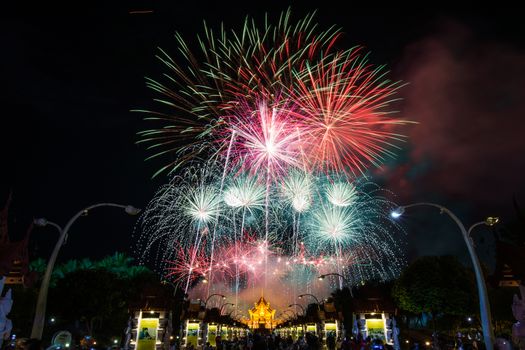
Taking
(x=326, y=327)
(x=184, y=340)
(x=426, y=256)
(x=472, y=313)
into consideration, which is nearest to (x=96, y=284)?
(x=184, y=340)

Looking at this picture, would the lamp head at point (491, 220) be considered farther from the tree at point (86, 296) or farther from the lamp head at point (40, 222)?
the tree at point (86, 296)

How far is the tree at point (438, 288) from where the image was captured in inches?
1687

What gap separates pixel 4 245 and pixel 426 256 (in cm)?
4421

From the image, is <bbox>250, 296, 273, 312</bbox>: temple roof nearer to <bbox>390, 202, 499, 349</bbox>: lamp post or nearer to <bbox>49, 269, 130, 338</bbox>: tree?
<bbox>49, 269, 130, 338</bbox>: tree

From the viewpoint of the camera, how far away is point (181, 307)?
37.1 metres

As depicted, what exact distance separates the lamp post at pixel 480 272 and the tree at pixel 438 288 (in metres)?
27.3

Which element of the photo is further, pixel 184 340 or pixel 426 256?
pixel 426 256

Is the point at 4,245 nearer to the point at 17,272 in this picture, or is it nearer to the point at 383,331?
the point at 17,272

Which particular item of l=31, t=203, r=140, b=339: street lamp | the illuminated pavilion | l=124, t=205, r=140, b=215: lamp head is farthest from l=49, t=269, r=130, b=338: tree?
the illuminated pavilion

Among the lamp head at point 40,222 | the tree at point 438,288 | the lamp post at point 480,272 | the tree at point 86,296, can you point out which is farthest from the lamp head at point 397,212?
the tree at point 86,296

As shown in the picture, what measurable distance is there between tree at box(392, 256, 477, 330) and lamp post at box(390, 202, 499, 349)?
89.5 ft

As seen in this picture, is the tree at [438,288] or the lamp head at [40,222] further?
the tree at [438,288]

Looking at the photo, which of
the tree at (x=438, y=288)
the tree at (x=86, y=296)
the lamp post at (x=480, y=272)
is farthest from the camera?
the tree at (x=86, y=296)

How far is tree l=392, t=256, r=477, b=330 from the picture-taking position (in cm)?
4284
